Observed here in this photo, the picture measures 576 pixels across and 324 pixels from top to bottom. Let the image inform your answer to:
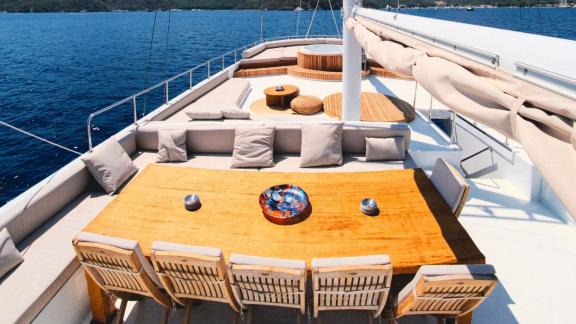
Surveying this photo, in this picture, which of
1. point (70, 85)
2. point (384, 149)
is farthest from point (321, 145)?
point (70, 85)

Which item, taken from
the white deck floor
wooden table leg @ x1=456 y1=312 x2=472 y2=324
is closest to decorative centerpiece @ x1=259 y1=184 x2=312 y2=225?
the white deck floor

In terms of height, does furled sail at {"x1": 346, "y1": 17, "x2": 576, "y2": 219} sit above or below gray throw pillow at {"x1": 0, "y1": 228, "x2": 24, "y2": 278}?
above

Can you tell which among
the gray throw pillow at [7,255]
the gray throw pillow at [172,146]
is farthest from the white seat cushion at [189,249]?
the gray throw pillow at [172,146]

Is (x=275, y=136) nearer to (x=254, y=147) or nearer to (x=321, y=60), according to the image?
(x=254, y=147)

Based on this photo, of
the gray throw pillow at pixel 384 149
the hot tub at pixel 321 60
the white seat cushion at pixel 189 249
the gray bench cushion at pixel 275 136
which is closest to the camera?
the white seat cushion at pixel 189 249

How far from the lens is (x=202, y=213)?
9.40 feet

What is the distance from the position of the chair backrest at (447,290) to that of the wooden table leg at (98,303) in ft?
7.18

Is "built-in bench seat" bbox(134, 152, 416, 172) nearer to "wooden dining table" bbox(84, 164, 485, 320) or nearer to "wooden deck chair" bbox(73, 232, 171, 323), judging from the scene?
"wooden dining table" bbox(84, 164, 485, 320)

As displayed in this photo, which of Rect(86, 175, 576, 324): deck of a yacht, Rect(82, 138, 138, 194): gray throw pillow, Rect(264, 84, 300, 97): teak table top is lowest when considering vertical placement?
Rect(86, 175, 576, 324): deck of a yacht

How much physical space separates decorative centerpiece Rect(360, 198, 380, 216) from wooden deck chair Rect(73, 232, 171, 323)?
161cm

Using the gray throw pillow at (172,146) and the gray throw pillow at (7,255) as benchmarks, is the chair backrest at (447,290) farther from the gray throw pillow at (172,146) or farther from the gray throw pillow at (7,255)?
the gray throw pillow at (172,146)

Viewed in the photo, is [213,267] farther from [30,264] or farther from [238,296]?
[30,264]

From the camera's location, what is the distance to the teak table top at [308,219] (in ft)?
7.88

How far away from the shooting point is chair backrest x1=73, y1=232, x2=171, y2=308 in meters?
2.22
